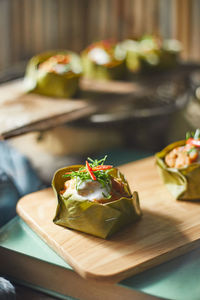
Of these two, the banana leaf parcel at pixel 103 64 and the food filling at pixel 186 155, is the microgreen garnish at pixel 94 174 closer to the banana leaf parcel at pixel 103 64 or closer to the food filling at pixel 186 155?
the food filling at pixel 186 155

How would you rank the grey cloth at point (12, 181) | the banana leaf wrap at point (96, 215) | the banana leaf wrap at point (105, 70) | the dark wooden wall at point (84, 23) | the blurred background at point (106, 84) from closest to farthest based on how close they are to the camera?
the banana leaf wrap at point (96, 215)
the grey cloth at point (12, 181)
the blurred background at point (106, 84)
the banana leaf wrap at point (105, 70)
the dark wooden wall at point (84, 23)

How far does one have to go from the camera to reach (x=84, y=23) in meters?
5.11

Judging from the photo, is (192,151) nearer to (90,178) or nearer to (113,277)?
(90,178)

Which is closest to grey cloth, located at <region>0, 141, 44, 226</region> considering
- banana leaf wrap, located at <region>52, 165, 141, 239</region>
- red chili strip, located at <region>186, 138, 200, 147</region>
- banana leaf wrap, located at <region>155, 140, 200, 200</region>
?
banana leaf wrap, located at <region>52, 165, 141, 239</region>

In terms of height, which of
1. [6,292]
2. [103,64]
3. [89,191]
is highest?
[103,64]

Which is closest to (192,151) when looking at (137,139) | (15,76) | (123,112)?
(137,139)

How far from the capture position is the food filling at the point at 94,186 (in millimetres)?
1524

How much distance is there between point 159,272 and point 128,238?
0.16 metres

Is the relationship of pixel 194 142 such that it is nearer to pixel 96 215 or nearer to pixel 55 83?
pixel 96 215

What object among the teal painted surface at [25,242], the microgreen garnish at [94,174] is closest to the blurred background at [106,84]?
the teal painted surface at [25,242]

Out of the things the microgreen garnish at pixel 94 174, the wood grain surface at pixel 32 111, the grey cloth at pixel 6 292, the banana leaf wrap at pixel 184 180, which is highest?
the wood grain surface at pixel 32 111

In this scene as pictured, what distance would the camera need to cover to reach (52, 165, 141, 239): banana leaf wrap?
1.50 m

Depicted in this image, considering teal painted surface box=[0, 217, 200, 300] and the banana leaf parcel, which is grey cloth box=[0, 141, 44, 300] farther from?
the banana leaf parcel

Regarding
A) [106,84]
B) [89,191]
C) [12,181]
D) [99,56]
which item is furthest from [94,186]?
[99,56]
